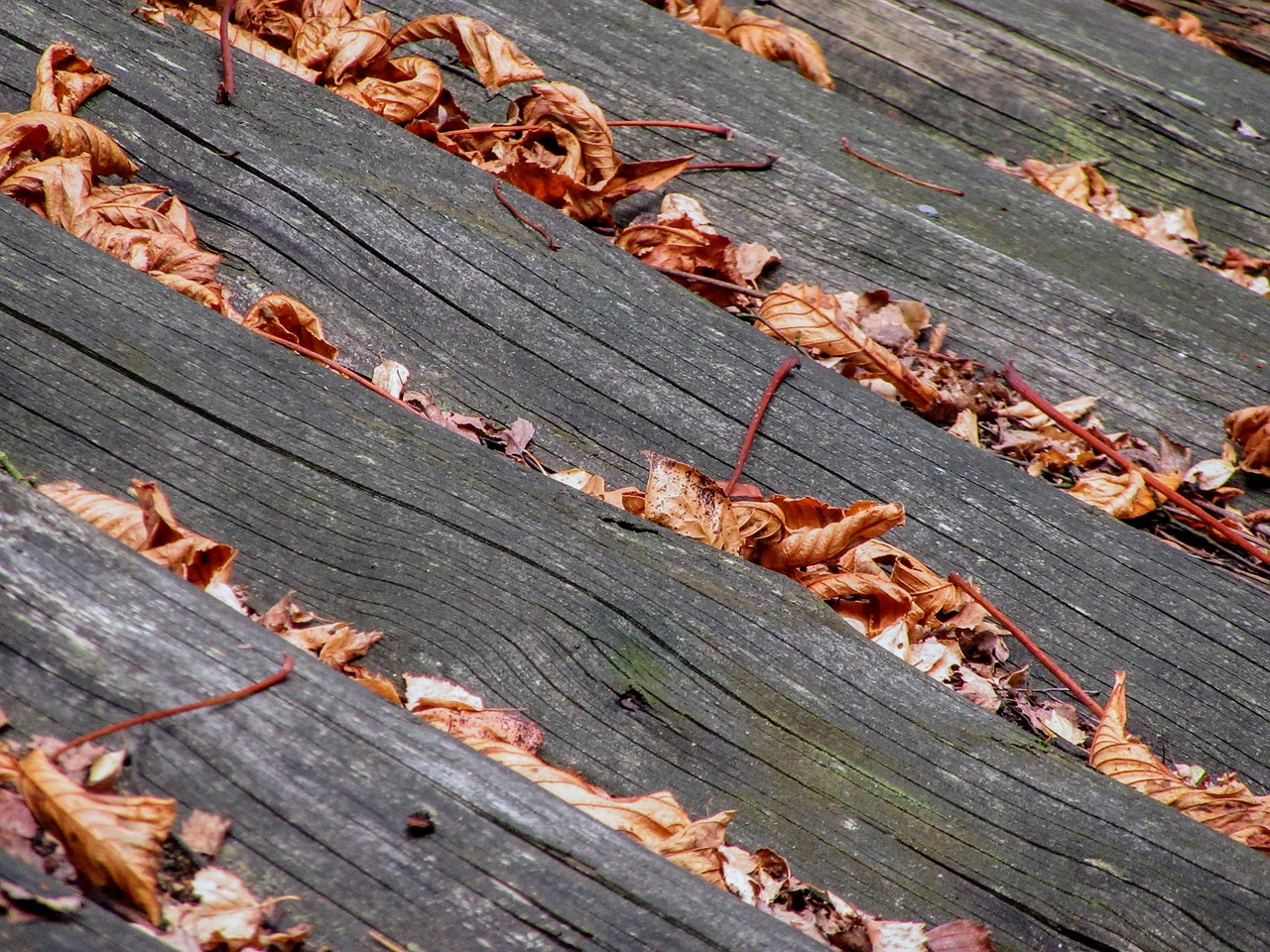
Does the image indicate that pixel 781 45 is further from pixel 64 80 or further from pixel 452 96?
pixel 64 80

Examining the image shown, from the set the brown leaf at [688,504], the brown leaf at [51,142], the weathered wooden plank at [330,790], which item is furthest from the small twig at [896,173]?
the weathered wooden plank at [330,790]

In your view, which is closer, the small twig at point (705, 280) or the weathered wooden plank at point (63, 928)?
the weathered wooden plank at point (63, 928)

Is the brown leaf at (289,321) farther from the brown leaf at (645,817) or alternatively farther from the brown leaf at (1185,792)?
the brown leaf at (1185,792)

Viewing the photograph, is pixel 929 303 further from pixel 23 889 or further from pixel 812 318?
pixel 23 889

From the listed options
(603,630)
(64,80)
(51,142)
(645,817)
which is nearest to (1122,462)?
(603,630)

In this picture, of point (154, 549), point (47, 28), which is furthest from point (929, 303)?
point (47, 28)

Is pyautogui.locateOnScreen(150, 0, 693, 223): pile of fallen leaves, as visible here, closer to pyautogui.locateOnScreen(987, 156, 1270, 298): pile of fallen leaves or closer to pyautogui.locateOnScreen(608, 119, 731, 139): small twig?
pyautogui.locateOnScreen(608, 119, 731, 139): small twig
